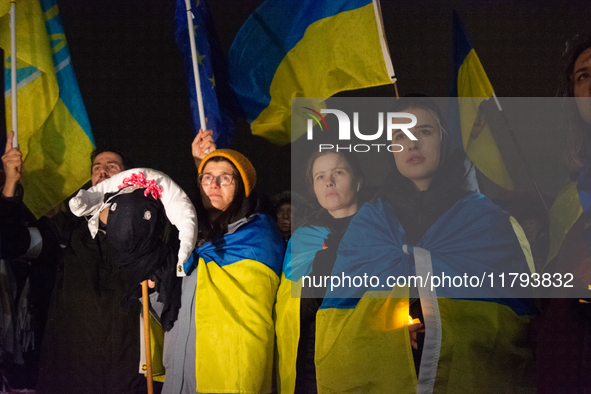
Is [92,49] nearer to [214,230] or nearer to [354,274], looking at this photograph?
[214,230]

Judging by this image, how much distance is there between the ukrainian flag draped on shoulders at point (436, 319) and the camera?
7.56 ft

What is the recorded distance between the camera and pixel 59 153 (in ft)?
10.3

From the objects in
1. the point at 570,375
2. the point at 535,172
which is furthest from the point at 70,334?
the point at 535,172

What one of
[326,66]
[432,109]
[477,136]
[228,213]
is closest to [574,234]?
[477,136]

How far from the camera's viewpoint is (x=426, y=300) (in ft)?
7.80

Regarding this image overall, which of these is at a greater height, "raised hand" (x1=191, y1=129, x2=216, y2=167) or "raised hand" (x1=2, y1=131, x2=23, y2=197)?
"raised hand" (x1=191, y1=129, x2=216, y2=167)

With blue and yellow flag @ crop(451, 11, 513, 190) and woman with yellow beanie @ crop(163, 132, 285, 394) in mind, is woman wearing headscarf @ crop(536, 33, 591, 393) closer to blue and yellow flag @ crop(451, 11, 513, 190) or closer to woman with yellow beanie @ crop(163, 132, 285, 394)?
blue and yellow flag @ crop(451, 11, 513, 190)

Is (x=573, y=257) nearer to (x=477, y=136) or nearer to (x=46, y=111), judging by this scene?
(x=477, y=136)

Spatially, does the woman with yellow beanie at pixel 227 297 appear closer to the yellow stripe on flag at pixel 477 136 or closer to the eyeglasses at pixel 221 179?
the eyeglasses at pixel 221 179

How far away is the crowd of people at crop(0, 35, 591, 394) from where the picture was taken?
2346 millimetres

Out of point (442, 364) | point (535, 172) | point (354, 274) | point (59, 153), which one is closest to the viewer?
point (442, 364)

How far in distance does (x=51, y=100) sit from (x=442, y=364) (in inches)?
102

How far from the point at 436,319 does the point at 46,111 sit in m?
2.48

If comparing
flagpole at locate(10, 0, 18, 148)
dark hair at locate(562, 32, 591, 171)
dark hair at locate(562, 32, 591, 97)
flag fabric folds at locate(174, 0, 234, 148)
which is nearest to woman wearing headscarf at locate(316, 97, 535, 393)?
dark hair at locate(562, 32, 591, 171)
